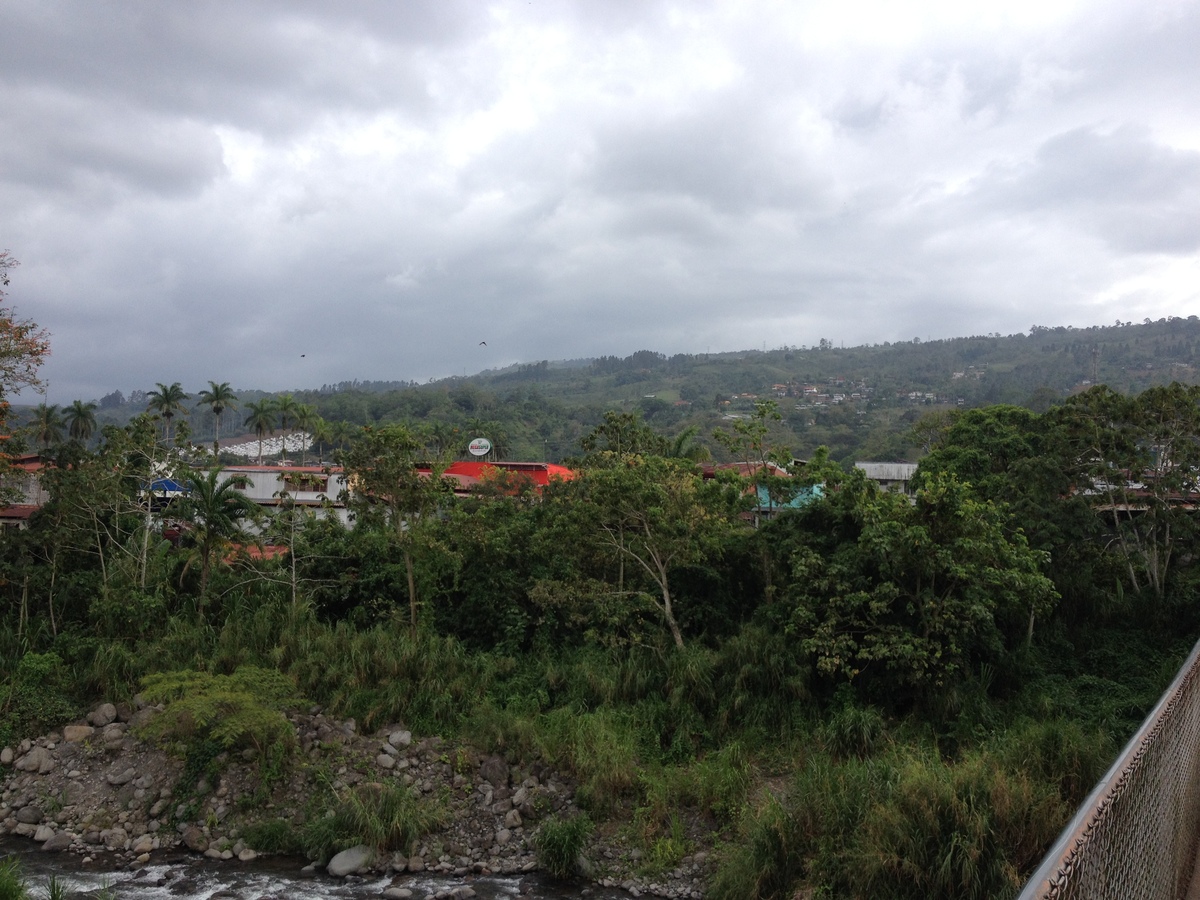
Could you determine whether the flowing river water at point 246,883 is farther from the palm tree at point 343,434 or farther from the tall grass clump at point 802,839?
the palm tree at point 343,434

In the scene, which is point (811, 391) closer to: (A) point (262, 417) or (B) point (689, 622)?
(A) point (262, 417)

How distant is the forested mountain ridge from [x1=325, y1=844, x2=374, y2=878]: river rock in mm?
8528

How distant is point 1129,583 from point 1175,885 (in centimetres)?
1720

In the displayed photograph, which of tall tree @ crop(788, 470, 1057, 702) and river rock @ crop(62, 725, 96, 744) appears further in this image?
river rock @ crop(62, 725, 96, 744)

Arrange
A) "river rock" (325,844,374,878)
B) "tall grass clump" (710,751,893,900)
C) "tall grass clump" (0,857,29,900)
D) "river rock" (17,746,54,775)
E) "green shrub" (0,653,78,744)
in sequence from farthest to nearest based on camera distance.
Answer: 1. "green shrub" (0,653,78,744)
2. "river rock" (17,746,54,775)
3. "river rock" (325,844,374,878)
4. "tall grass clump" (710,751,893,900)
5. "tall grass clump" (0,857,29,900)

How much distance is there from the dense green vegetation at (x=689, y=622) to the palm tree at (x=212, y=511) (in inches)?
3.4

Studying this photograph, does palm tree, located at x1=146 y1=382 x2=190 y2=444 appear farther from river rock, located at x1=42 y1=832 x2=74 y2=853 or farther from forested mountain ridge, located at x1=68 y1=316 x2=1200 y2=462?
river rock, located at x1=42 y1=832 x2=74 y2=853

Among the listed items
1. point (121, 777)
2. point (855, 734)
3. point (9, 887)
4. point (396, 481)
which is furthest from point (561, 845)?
point (396, 481)

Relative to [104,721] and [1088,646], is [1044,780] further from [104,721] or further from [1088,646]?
[104,721]

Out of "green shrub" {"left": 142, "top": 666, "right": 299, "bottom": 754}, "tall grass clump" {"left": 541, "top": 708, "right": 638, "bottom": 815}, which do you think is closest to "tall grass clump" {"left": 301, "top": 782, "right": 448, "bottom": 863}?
"green shrub" {"left": 142, "top": 666, "right": 299, "bottom": 754}

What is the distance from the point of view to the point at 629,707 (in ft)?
52.5

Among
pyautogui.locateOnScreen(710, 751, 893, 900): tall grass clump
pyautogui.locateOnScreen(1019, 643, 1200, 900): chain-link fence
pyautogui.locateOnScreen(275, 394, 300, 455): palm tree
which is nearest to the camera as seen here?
pyautogui.locateOnScreen(1019, 643, 1200, 900): chain-link fence

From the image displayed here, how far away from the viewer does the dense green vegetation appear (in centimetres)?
1280

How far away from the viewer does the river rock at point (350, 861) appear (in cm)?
1221
